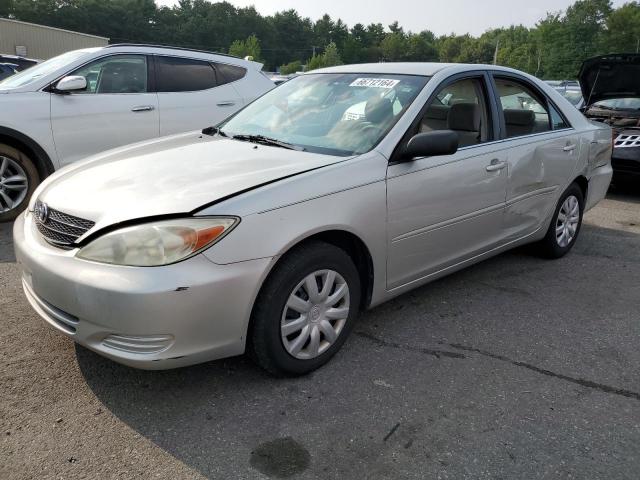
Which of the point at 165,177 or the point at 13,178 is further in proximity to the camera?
the point at 13,178

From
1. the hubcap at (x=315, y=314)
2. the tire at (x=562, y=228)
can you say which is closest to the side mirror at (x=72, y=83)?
the hubcap at (x=315, y=314)

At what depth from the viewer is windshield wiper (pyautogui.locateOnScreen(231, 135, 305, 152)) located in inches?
125

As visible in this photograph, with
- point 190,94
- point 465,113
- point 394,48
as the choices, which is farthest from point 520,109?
point 394,48

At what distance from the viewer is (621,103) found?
27.9ft

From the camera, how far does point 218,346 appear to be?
95.6 inches

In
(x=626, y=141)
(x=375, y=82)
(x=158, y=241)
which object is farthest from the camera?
(x=626, y=141)

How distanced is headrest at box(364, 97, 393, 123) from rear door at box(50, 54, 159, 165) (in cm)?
324

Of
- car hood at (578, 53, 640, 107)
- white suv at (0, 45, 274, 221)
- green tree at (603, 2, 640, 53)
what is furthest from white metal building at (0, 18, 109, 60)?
green tree at (603, 2, 640, 53)

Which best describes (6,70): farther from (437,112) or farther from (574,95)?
(574,95)

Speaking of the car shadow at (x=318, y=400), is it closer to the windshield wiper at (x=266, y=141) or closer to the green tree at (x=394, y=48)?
the windshield wiper at (x=266, y=141)

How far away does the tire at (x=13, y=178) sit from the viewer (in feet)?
16.7

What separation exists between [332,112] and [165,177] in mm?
1197

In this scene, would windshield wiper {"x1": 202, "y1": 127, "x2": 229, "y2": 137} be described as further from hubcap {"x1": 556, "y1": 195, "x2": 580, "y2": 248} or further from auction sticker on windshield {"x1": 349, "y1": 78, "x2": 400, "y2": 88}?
hubcap {"x1": 556, "y1": 195, "x2": 580, "y2": 248}

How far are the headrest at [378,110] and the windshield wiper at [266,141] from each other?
0.48m
